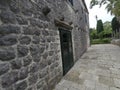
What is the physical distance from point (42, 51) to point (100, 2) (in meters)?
10.2

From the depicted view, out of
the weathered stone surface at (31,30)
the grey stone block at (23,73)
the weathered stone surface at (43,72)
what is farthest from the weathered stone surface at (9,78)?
the weathered stone surface at (43,72)

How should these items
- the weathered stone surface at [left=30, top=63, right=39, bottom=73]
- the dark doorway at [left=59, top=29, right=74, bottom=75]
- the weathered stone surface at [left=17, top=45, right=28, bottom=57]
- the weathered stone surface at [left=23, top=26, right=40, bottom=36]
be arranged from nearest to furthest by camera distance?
the weathered stone surface at [left=17, top=45, right=28, bottom=57] → the weathered stone surface at [left=23, top=26, right=40, bottom=36] → the weathered stone surface at [left=30, top=63, right=39, bottom=73] → the dark doorway at [left=59, top=29, right=74, bottom=75]

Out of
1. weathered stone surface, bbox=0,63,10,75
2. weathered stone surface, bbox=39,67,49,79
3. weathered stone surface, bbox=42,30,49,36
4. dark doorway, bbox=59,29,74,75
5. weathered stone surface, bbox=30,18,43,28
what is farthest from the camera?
dark doorway, bbox=59,29,74,75

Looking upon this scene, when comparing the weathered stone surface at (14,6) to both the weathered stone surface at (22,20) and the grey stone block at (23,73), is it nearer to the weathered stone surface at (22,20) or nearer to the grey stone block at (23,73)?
the weathered stone surface at (22,20)

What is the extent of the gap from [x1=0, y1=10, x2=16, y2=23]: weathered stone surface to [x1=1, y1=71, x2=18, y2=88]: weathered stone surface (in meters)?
0.84

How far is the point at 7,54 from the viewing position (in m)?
1.91

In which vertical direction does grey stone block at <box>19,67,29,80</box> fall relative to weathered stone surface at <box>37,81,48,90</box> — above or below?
above

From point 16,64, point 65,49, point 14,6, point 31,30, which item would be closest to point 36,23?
point 31,30

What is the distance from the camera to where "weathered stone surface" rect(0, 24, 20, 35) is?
1831 mm

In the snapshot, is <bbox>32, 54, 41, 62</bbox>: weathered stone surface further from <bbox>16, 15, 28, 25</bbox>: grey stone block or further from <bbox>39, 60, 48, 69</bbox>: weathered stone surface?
<bbox>16, 15, 28, 25</bbox>: grey stone block

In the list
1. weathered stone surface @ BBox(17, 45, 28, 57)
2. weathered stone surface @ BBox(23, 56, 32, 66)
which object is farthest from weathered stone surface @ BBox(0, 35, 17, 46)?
weathered stone surface @ BBox(23, 56, 32, 66)

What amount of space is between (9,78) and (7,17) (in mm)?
961

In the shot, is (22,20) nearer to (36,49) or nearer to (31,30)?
(31,30)

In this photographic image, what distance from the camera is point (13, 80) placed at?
201 centimetres
